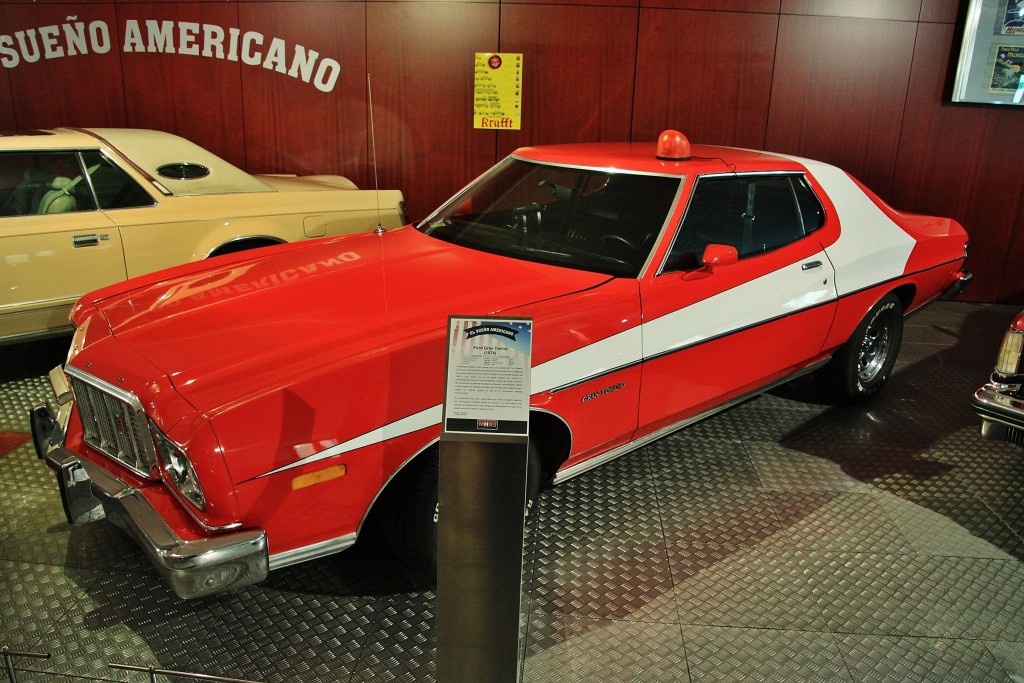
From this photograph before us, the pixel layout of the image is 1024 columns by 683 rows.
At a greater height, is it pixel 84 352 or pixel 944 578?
pixel 84 352

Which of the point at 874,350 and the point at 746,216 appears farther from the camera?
the point at 874,350

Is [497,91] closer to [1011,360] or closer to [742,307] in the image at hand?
[742,307]

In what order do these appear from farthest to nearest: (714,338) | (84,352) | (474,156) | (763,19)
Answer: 1. (474,156)
2. (763,19)
3. (714,338)
4. (84,352)

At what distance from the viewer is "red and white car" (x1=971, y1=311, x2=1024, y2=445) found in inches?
134

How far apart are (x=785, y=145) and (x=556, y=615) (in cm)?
538

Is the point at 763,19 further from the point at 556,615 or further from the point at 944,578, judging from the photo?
the point at 556,615

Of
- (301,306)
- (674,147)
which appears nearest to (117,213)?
(301,306)

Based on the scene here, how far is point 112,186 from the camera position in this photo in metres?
4.79

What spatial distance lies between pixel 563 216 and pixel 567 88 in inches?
137

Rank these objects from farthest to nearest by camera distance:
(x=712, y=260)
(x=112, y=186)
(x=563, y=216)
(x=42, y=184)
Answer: (x=112, y=186), (x=42, y=184), (x=563, y=216), (x=712, y=260)

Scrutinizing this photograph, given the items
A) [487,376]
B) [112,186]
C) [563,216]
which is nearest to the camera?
[487,376]

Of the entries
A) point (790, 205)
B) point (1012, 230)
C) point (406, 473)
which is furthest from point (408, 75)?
point (1012, 230)

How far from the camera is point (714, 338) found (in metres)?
3.41

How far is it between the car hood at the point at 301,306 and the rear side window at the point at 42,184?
1.69 metres
